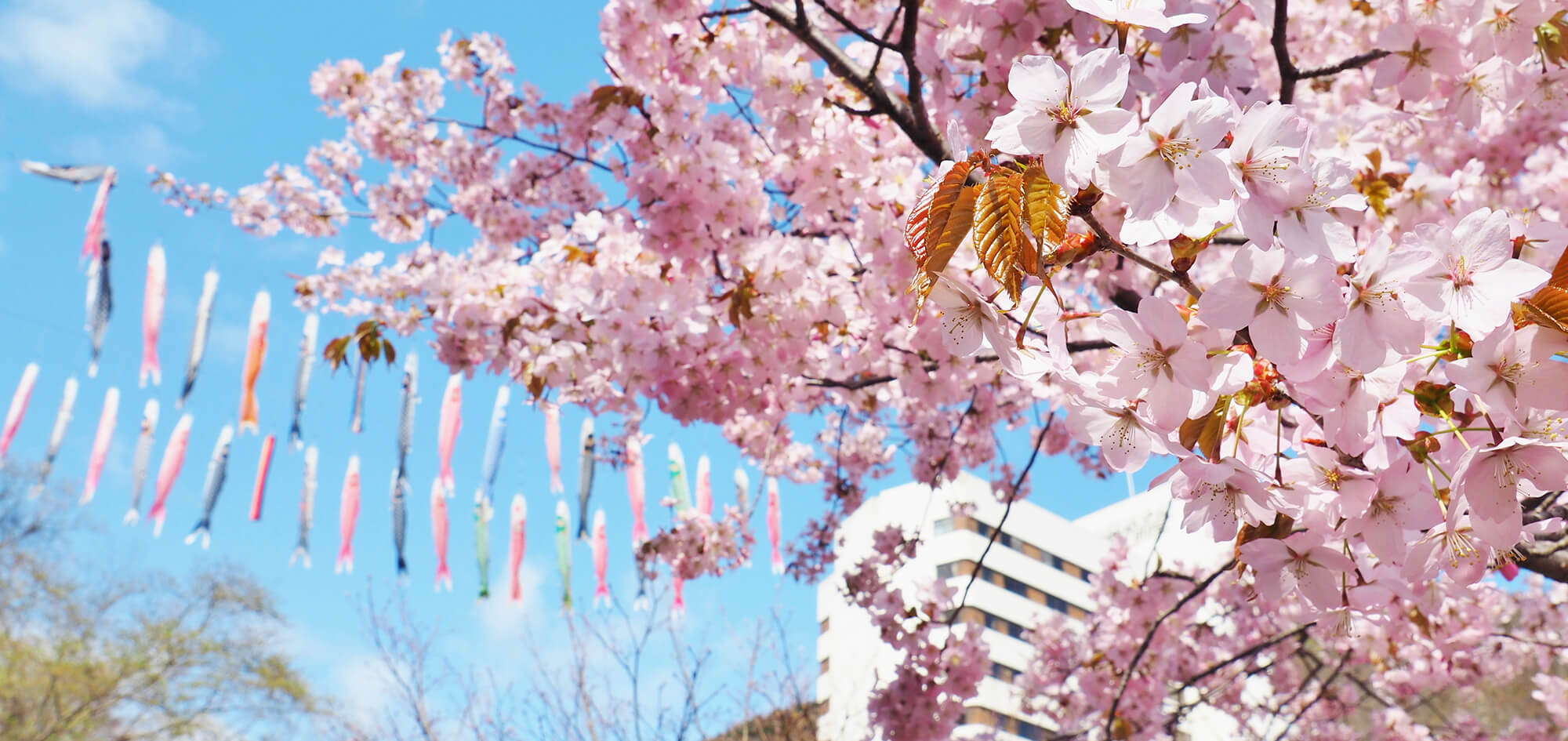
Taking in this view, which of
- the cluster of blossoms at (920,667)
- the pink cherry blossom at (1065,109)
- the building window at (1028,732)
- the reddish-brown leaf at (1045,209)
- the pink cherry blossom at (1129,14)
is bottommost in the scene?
the reddish-brown leaf at (1045,209)

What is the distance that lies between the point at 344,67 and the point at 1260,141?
5193mm

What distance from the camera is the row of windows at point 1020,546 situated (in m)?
30.8

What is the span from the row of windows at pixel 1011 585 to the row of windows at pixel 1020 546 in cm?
113

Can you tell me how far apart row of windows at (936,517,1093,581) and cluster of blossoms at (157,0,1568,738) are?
88.6ft

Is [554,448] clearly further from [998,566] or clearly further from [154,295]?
[998,566]

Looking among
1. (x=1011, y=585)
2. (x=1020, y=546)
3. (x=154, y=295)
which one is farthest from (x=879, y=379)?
(x=1020, y=546)

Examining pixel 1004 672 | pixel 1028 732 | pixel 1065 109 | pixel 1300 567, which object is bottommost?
pixel 1300 567

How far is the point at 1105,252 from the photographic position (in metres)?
1.08

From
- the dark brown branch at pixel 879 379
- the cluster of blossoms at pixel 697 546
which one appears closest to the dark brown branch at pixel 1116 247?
the dark brown branch at pixel 879 379

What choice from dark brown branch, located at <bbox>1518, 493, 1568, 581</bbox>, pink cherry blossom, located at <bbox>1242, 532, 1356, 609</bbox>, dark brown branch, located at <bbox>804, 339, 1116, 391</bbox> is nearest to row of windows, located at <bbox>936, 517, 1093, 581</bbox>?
dark brown branch, located at <bbox>804, 339, 1116, 391</bbox>

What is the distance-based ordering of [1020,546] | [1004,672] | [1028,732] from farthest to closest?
[1020,546] < [1028,732] < [1004,672]

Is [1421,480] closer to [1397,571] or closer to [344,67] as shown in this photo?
[1397,571]

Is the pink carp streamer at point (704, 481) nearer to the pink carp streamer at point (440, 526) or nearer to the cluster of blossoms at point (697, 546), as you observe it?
the pink carp streamer at point (440, 526)

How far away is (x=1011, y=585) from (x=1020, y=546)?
5.94 ft
